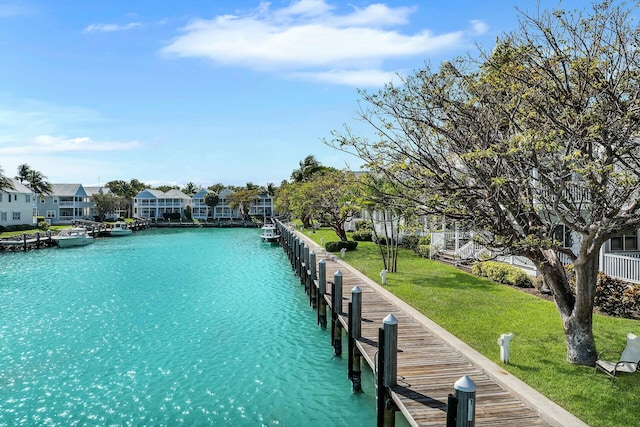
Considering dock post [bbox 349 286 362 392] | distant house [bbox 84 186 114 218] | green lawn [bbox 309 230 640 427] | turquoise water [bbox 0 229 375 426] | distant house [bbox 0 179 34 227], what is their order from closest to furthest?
green lawn [bbox 309 230 640 427], turquoise water [bbox 0 229 375 426], dock post [bbox 349 286 362 392], distant house [bbox 0 179 34 227], distant house [bbox 84 186 114 218]

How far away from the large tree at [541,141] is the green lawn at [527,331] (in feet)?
3.50

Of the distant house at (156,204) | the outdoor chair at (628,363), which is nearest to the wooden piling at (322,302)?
the outdoor chair at (628,363)

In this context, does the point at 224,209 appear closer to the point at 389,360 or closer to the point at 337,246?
the point at 337,246

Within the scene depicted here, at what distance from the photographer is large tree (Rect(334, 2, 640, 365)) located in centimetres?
868

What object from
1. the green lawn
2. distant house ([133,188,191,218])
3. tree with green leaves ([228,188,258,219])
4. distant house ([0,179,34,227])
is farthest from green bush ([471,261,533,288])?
distant house ([133,188,191,218])

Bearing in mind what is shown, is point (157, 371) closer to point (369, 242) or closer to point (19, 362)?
point (19, 362)

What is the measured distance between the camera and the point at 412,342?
1184 centimetres

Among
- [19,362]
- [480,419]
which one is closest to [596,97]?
[480,419]

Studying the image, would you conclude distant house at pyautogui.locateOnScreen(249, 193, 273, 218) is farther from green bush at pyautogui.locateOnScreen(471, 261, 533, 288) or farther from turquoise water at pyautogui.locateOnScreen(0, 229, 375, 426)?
green bush at pyautogui.locateOnScreen(471, 261, 533, 288)

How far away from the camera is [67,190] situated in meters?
87.6

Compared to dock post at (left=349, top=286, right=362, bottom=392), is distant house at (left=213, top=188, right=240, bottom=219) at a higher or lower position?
higher

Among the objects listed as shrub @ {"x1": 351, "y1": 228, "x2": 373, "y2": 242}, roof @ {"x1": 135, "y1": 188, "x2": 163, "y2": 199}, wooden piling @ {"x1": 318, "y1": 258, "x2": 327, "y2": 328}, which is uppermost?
roof @ {"x1": 135, "y1": 188, "x2": 163, "y2": 199}

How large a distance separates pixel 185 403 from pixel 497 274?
15.1 m

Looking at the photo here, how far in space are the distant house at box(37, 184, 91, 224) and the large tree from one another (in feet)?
284
